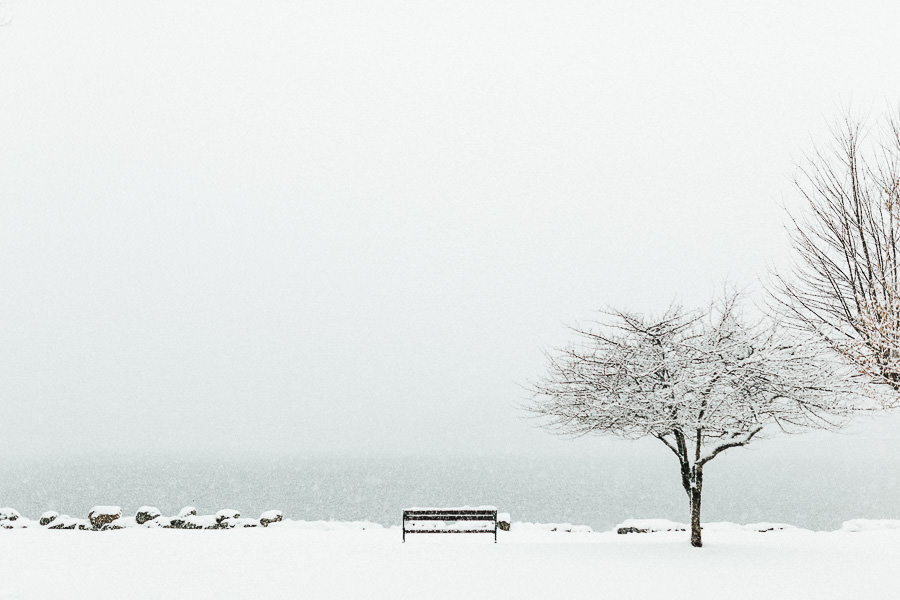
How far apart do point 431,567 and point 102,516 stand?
12264 millimetres

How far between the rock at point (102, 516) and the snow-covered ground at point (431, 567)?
346 centimetres

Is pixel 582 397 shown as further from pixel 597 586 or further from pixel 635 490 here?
pixel 635 490

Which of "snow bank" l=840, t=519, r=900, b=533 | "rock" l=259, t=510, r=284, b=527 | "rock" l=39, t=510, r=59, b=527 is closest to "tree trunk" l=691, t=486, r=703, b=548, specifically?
"snow bank" l=840, t=519, r=900, b=533

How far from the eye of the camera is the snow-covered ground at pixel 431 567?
8672mm

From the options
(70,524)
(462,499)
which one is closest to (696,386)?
(70,524)

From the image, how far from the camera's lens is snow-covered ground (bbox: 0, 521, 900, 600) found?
341 inches

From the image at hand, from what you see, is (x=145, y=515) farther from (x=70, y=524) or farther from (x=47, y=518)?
(x=47, y=518)

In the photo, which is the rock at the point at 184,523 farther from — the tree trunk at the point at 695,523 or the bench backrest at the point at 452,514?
the tree trunk at the point at 695,523

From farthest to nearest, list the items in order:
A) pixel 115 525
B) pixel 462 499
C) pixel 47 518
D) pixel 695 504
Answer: pixel 462 499, pixel 47 518, pixel 115 525, pixel 695 504

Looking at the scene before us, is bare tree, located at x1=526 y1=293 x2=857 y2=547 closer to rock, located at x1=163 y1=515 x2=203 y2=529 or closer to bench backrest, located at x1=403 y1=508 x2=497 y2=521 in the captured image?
bench backrest, located at x1=403 y1=508 x2=497 y2=521

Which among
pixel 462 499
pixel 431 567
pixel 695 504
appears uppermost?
pixel 695 504

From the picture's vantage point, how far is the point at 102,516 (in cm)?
1762

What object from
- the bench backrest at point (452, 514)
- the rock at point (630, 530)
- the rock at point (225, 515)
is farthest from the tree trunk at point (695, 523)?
the rock at point (225, 515)

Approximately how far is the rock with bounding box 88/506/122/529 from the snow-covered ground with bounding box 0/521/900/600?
346cm
